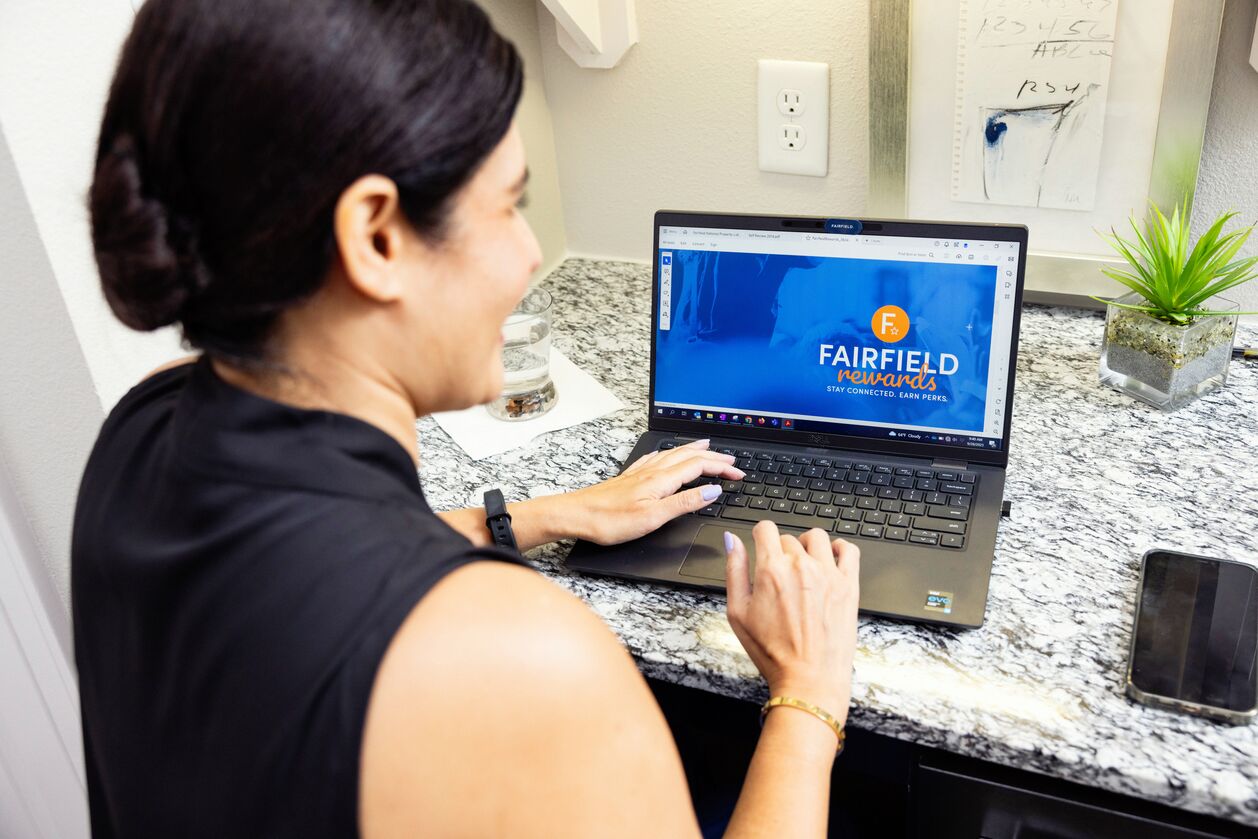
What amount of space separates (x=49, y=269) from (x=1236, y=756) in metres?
1.02

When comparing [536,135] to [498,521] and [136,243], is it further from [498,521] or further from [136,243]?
[136,243]

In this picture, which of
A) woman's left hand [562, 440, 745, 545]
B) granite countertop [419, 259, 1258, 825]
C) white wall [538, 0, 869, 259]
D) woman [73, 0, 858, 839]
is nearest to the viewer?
woman [73, 0, 858, 839]

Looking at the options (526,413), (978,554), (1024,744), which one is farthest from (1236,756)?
(526,413)

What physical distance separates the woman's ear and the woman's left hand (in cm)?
41

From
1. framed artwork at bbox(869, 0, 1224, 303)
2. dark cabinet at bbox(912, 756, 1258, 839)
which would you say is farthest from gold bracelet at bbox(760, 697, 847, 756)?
framed artwork at bbox(869, 0, 1224, 303)

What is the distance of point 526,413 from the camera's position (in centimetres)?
124

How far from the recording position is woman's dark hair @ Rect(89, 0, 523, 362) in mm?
535

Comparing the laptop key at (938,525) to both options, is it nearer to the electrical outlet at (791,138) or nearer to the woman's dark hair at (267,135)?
the woman's dark hair at (267,135)

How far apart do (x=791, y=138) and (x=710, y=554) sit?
70 centimetres

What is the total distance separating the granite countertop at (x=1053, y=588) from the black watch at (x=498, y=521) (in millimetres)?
39

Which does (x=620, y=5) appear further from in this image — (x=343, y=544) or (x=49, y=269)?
(x=343, y=544)

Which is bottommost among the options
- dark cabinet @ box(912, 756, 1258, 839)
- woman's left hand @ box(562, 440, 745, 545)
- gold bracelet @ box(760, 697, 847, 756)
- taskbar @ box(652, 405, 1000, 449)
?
dark cabinet @ box(912, 756, 1258, 839)

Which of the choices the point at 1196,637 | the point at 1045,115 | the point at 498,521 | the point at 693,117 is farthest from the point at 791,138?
the point at 1196,637

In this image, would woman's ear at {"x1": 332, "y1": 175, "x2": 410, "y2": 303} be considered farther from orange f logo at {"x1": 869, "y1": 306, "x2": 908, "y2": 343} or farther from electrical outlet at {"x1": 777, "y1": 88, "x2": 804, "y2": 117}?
electrical outlet at {"x1": 777, "y1": 88, "x2": 804, "y2": 117}
